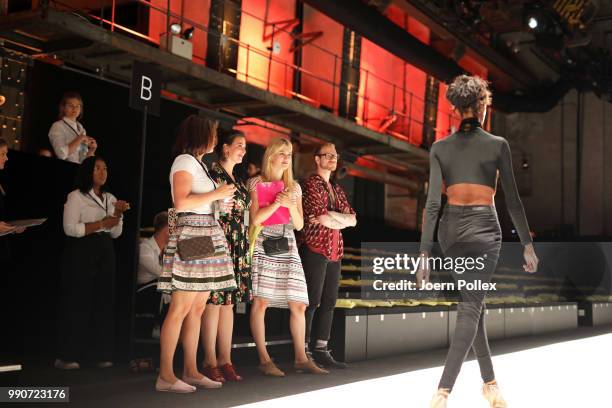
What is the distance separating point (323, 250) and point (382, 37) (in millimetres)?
8361

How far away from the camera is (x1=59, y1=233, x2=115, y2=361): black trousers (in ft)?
14.4

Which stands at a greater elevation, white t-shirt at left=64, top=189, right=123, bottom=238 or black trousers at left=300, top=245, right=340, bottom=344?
white t-shirt at left=64, top=189, right=123, bottom=238

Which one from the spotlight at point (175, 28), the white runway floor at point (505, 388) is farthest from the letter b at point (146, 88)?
the spotlight at point (175, 28)

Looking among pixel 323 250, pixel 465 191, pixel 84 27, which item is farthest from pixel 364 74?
pixel 465 191

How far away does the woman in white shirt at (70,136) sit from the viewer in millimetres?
5199

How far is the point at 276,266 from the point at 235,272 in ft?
1.38

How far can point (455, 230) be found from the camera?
9.95 ft

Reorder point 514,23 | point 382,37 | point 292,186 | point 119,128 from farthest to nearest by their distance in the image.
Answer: point 514,23 < point 382,37 < point 119,128 < point 292,186

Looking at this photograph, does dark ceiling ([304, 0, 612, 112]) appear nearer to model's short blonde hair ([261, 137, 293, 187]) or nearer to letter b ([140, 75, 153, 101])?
letter b ([140, 75, 153, 101])

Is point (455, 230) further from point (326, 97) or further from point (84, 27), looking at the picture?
point (326, 97)

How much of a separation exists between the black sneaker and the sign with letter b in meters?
1.88

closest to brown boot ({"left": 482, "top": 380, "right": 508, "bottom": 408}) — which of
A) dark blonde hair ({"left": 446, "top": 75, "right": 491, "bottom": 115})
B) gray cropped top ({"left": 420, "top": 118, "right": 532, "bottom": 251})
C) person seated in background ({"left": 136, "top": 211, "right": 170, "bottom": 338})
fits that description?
gray cropped top ({"left": 420, "top": 118, "right": 532, "bottom": 251})

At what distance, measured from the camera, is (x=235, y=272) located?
411cm

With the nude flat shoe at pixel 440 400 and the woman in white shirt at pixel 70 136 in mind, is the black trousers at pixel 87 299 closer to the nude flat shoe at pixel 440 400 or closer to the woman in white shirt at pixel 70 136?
the woman in white shirt at pixel 70 136
